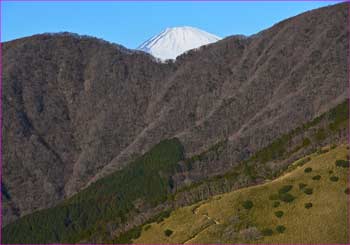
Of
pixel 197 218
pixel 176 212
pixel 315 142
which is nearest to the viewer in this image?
pixel 197 218

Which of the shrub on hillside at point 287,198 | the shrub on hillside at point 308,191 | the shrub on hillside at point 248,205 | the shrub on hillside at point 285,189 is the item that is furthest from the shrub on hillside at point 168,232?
→ the shrub on hillside at point 308,191

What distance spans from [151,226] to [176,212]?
474cm

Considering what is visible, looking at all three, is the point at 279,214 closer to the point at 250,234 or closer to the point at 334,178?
the point at 250,234

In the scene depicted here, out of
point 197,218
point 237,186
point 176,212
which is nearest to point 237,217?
point 197,218

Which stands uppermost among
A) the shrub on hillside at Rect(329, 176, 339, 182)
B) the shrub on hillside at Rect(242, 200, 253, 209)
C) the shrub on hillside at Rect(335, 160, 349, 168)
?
the shrub on hillside at Rect(335, 160, 349, 168)

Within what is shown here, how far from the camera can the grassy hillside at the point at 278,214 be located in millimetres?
99881

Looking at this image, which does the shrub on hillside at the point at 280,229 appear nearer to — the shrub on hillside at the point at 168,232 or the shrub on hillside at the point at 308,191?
the shrub on hillside at the point at 308,191

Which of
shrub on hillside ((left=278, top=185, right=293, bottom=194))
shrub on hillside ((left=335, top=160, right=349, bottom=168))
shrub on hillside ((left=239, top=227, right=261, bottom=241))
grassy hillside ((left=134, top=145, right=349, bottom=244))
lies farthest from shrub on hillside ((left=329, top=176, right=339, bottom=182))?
shrub on hillside ((left=239, top=227, right=261, bottom=241))

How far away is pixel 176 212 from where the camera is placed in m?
120

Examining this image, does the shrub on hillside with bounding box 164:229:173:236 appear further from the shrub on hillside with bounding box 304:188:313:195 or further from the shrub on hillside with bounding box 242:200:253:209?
the shrub on hillside with bounding box 304:188:313:195

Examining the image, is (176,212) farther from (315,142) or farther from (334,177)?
(315,142)

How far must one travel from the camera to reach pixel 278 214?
105125mm

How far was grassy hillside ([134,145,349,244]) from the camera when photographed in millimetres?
99881

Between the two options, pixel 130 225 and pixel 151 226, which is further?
pixel 130 225
